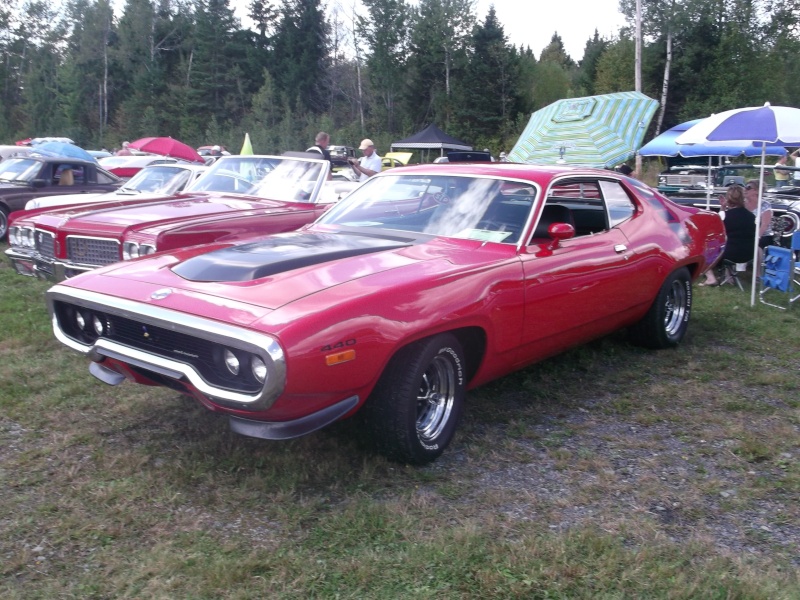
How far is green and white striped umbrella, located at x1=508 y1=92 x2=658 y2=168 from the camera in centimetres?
1077

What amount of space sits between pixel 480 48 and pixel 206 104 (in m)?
19.9

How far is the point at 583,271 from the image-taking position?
15.8 feet

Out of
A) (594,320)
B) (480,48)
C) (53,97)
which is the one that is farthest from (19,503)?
(53,97)

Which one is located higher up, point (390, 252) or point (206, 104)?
point (206, 104)

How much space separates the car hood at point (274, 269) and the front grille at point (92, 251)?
1.93 m

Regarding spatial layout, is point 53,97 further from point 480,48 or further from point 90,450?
point 90,450

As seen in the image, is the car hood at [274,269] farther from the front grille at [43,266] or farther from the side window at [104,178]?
the side window at [104,178]

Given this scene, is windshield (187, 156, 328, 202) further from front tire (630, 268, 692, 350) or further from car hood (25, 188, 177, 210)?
front tire (630, 268, 692, 350)

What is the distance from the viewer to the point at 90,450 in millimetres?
3977

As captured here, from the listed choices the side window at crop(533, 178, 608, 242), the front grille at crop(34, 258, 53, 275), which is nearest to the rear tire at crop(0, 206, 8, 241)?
the front grille at crop(34, 258, 53, 275)

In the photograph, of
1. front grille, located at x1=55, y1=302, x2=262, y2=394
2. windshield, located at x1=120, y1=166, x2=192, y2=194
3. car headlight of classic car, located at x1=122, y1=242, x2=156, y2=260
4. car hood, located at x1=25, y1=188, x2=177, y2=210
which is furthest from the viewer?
windshield, located at x1=120, y1=166, x2=192, y2=194

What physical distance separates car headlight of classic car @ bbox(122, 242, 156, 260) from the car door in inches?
117

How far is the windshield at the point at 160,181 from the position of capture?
9.49m

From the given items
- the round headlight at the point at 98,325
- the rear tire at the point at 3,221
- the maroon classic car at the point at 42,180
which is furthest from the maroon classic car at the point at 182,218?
the maroon classic car at the point at 42,180
